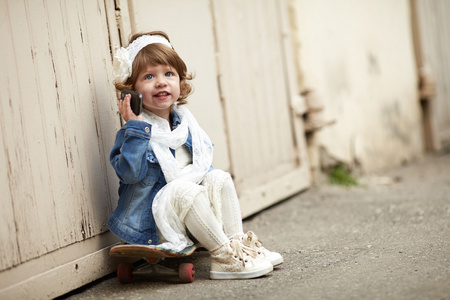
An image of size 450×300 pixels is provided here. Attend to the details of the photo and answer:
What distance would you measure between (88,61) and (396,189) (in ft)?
10.1

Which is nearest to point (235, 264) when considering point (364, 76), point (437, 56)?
point (364, 76)

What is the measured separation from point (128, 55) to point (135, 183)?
583 millimetres

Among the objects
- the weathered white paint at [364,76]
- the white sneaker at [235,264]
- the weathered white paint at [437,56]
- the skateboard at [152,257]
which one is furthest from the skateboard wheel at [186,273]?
the weathered white paint at [437,56]

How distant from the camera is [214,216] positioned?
262cm

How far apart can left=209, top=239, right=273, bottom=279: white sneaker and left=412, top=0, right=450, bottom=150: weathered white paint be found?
4824mm

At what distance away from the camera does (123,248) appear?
8.39 feet

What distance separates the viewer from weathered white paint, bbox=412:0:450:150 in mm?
6832

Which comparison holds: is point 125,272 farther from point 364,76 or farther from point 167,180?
point 364,76

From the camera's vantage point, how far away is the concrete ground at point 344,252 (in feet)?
7.88

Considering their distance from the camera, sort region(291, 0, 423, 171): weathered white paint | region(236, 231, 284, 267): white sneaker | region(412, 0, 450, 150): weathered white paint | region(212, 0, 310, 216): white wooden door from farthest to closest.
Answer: region(412, 0, 450, 150): weathered white paint, region(291, 0, 423, 171): weathered white paint, region(212, 0, 310, 216): white wooden door, region(236, 231, 284, 267): white sneaker

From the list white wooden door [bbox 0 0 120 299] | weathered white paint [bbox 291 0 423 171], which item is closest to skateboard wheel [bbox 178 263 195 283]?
white wooden door [bbox 0 0 120 299]

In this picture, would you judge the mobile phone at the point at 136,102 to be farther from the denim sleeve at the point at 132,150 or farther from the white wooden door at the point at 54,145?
the white wooden door at the point at 54,145

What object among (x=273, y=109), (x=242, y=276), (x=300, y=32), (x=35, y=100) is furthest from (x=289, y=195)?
(x=35, y=100)

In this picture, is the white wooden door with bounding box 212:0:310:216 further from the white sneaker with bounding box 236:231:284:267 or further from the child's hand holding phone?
the child's hand holding phone
